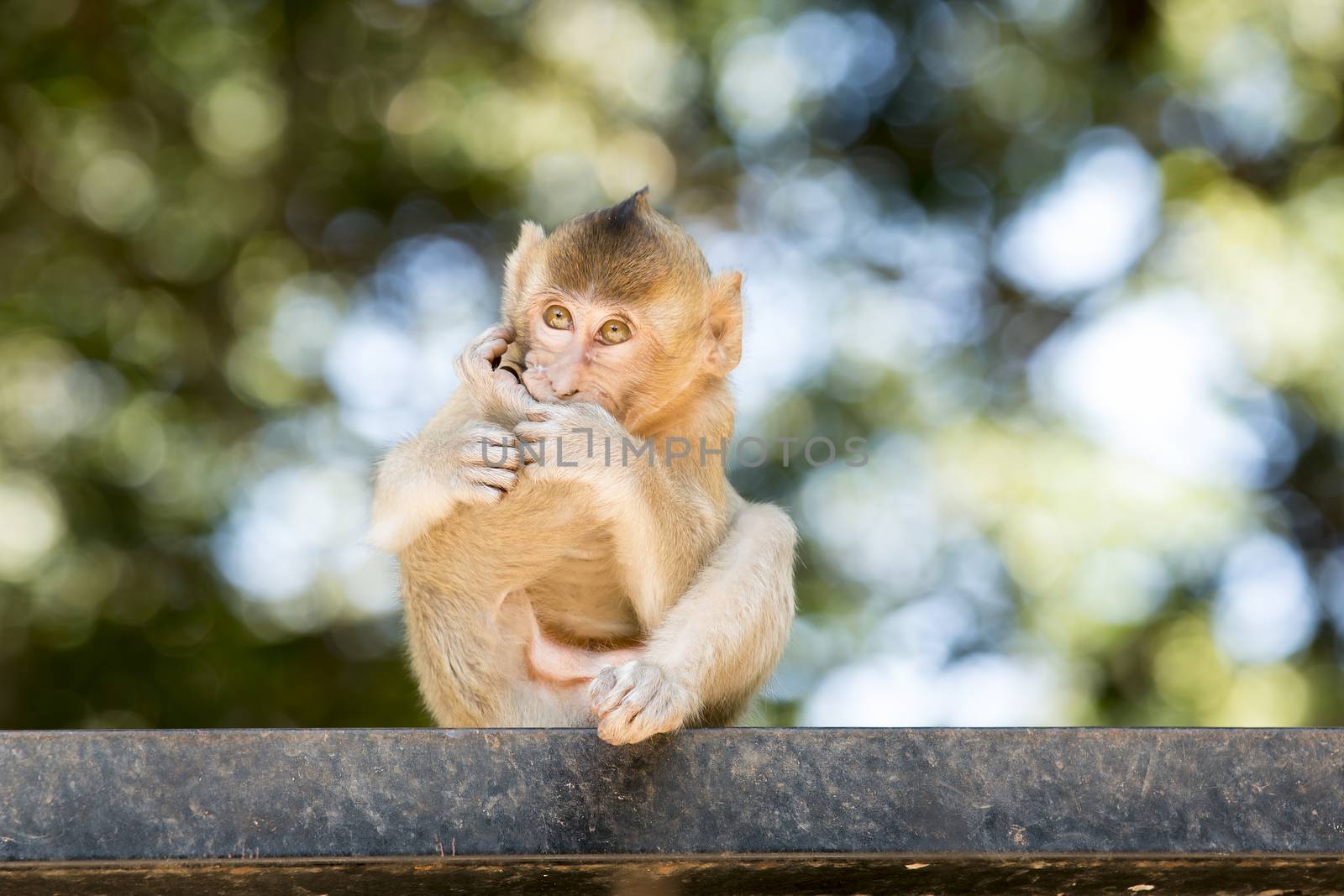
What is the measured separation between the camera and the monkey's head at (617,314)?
309 centimetres

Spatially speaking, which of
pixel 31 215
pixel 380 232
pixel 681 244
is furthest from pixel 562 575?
pixel 31 215

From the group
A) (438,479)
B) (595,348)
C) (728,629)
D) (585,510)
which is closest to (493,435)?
(438,479)

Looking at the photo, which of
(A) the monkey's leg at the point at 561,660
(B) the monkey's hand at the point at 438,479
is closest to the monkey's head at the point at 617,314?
(B) the monkey's hand at the point at 438,479

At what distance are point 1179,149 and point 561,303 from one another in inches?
199

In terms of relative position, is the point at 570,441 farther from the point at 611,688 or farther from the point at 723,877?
the point at 723,877

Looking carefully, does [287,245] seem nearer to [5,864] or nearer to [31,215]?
[31,215]

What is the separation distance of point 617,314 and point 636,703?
1138 millimetres

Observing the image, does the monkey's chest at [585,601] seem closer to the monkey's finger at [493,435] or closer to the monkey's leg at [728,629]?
the monkey's leg at [728,629]

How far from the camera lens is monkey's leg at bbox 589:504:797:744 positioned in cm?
261

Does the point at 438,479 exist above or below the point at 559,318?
below

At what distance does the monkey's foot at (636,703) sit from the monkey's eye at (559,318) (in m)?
0.92

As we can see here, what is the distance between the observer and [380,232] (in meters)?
7.19

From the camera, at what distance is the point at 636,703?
2281mm

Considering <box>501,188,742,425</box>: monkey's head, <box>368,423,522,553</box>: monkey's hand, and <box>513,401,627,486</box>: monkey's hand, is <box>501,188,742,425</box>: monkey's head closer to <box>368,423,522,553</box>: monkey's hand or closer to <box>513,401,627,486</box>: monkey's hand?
<box>513,401,627,486</box>: monkey's hand
